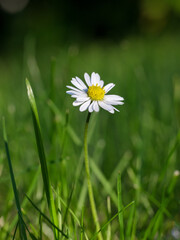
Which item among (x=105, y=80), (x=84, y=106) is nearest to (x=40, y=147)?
(x=84, y=106)

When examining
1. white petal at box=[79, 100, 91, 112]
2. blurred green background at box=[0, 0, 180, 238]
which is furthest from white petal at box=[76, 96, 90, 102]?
blurred green background at box=[0, 0, 180, 238]

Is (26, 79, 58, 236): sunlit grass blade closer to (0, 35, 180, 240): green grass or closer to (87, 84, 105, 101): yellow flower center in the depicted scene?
(0, 35, 180, 240): green grass

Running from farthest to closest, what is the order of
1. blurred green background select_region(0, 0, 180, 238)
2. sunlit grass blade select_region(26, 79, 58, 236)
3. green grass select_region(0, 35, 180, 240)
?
blurred green background select_region(0, 0, 180, 238)
green grass select_region(0, 35, 180, 240)
sunlit grass blade select_region(26, 79, 58, 236)

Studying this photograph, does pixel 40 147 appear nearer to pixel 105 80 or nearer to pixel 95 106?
pixel 95 106

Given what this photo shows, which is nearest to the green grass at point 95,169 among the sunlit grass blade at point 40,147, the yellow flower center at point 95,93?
the sunlit grass blade at point 40,147

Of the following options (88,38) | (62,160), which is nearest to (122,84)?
(62,160)

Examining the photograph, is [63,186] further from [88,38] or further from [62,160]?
[88,38]
